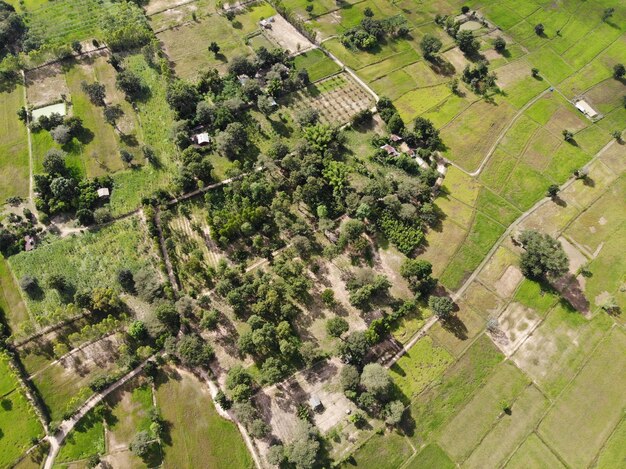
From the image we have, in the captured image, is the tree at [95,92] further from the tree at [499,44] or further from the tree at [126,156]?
the tree at [499,44]

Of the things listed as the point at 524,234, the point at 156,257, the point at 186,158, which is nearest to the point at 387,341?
the point at 524,234

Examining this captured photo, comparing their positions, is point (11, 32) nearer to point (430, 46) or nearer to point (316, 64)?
point (316, 64)

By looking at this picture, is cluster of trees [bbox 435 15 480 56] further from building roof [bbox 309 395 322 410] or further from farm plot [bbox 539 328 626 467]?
building roof [bbox 309 395 322 410]

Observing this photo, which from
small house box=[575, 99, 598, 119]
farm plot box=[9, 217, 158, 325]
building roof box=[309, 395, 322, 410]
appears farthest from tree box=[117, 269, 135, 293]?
small house box=[575, 99, 598, 119]

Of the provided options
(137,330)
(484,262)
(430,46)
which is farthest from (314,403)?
(430,46)

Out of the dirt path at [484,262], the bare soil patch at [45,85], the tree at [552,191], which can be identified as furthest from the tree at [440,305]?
the bare soil patch at [45,85]

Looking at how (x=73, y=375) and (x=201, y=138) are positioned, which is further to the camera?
(x=201, y=138)

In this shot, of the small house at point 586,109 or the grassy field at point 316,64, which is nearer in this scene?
the small house at point 586,109
